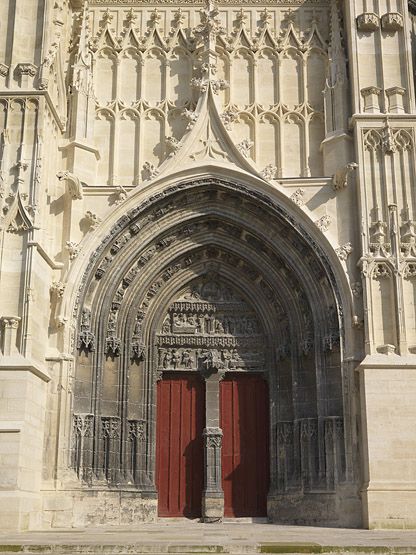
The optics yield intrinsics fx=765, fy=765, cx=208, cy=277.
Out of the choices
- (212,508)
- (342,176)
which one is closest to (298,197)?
(342,176)

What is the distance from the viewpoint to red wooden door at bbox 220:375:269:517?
48.5ft

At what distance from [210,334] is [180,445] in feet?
7.47

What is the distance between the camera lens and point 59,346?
45.0 ft

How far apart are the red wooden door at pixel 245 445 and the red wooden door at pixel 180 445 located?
511mm

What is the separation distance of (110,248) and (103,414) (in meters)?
3.10

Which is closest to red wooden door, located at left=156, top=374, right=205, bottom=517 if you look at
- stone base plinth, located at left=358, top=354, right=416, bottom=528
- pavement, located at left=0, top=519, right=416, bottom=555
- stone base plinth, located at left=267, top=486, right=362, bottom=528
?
stone base plinth, located at left=267, top=486, right=362, bottom=528

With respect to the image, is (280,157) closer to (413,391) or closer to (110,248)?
(110,248)

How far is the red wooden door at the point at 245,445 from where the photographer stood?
1479 centimetres

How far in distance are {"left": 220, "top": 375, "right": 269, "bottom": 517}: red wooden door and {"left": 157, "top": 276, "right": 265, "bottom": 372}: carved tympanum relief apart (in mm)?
466

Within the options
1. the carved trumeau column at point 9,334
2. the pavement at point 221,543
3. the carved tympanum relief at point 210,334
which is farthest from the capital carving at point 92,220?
the pavement at point 221,543

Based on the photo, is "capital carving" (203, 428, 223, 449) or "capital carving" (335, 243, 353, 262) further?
"capital carving" (203, 428, 223, 449)

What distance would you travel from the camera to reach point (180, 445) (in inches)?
594

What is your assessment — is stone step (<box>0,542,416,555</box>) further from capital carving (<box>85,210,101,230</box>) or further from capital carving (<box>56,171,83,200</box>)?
capital carving (<box>56,171,83,200</box>)

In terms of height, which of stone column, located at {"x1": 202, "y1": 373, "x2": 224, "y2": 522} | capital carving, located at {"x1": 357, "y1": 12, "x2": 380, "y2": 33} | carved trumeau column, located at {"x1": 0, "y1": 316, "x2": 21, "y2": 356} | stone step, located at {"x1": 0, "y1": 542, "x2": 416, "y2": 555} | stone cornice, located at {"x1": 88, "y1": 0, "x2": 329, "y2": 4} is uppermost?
stone cornice, located at {"x1": 88, "y1": 0, "x2": 329, "y2": 4}
